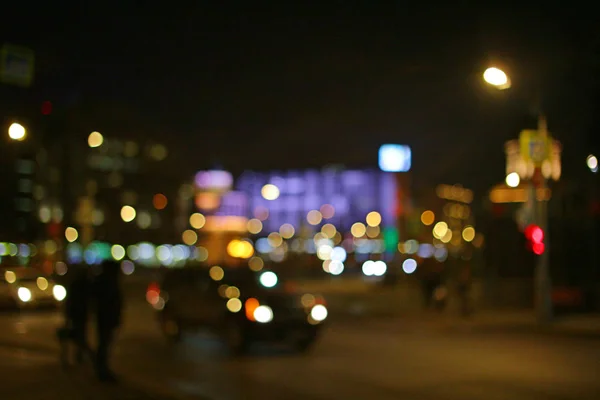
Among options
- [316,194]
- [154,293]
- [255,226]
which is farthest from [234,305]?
[316,194]

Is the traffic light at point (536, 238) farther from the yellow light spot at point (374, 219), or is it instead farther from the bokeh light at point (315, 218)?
the bokeh light at point (315, 218)

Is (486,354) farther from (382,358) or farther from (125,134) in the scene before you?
(125,134)

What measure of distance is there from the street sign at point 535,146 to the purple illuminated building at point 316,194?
116 m

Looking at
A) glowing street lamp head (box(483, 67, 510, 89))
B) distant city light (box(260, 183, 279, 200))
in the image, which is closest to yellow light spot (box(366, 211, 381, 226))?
distant city light (box(260, 183, 279, 200))

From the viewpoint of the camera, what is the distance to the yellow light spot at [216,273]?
66.8ft

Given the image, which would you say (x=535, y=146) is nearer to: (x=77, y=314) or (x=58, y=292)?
(x=77, y=314)

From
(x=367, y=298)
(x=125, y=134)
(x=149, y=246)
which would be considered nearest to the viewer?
(x=367, y=298)

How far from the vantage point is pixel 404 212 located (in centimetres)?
4788

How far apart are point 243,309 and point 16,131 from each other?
5579mm

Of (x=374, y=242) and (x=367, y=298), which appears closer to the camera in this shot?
(x=367, y=298)

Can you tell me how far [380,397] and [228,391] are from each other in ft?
7.48

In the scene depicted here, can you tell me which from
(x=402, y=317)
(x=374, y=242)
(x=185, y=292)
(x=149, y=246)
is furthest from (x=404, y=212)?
(x=149, y=246)

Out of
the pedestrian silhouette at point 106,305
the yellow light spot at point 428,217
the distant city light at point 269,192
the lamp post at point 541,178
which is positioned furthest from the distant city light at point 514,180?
the distant city light at point 269,192

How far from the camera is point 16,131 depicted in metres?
17.8
